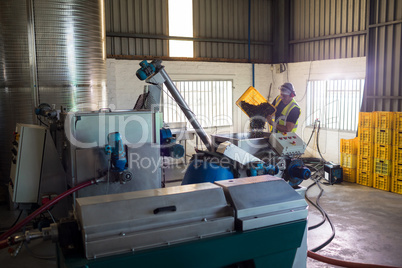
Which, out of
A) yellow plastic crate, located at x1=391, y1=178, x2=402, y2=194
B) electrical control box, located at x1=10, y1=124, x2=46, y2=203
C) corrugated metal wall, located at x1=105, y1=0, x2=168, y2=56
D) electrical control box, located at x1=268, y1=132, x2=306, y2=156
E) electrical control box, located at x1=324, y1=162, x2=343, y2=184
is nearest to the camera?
electrical control box, located at x1=10, y1=124, x2=46, y2=203

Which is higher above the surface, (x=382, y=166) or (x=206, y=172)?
(x=206, y=172)

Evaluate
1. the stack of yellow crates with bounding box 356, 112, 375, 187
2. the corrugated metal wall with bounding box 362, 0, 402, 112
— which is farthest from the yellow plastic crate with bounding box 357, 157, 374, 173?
the corrugated metal wall with bounding box 362, 0, 402, 112

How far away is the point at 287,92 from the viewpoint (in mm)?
4723

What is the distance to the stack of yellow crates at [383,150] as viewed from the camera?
18.5ft

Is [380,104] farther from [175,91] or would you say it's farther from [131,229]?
[131,229]

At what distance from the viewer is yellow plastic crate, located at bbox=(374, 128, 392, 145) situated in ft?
18.5

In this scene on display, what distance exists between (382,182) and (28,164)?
16.5 ft

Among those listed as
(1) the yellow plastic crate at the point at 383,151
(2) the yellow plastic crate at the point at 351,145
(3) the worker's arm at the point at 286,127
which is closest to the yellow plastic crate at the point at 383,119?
(1) the yellow plastic crate at the point at 383,151

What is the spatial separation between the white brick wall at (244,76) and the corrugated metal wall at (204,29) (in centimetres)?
28

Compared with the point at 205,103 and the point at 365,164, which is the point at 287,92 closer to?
the point at 365,164

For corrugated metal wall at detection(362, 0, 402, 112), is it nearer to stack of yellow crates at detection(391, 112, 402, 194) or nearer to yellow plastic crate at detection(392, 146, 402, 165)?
stack of yellow crates at detection(391, 112, 402, 194)

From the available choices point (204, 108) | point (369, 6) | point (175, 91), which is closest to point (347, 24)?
point (369, 6)

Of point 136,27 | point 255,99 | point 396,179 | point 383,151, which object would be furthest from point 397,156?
point 136,27

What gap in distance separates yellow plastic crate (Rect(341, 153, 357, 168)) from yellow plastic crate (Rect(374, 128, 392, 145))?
0.50m
